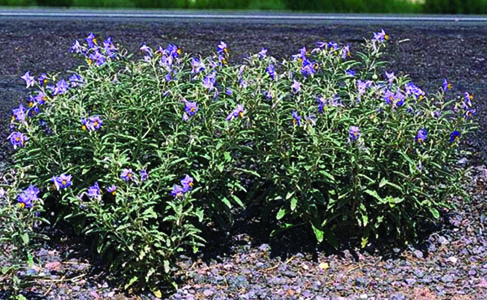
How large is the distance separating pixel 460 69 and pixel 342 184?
11.8 ft

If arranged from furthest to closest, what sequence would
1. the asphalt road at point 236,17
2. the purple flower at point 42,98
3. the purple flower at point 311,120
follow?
the asphalt road at point 236,17 → the purple flower at point 42,98 → the purple flower at point 311,120

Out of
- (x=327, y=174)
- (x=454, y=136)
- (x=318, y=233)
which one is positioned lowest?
(x=318, y=233)

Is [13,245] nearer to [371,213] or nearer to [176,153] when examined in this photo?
[176,153]

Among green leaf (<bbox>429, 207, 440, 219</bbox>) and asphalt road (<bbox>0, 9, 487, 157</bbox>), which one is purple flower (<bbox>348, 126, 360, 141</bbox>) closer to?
green leaf (<bbox>429, 207, 440, 219</bbox>)

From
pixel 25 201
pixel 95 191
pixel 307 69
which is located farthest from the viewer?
pixel 307 69

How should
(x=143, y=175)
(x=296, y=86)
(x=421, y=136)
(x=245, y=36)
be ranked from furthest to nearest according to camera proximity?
(x=245, y=36) < (x=296, y=86) < (x=421, y=136) < (x=143, y=175)

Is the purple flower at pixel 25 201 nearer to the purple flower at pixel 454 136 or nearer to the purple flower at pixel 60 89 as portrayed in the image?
the purple flower at pixel 60 89

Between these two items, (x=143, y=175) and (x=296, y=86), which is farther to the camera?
(x=296, y=86)

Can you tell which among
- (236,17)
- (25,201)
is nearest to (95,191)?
(25,201)

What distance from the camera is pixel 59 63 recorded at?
7.93m

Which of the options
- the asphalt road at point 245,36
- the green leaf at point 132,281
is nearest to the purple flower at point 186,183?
the green leaf at point 132,281

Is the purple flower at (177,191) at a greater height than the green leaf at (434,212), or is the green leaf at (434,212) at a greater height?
the purple flower at (177,191)

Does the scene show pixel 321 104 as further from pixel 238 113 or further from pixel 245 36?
pixel 245 36

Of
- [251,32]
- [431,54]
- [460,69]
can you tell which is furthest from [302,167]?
[251,32]
